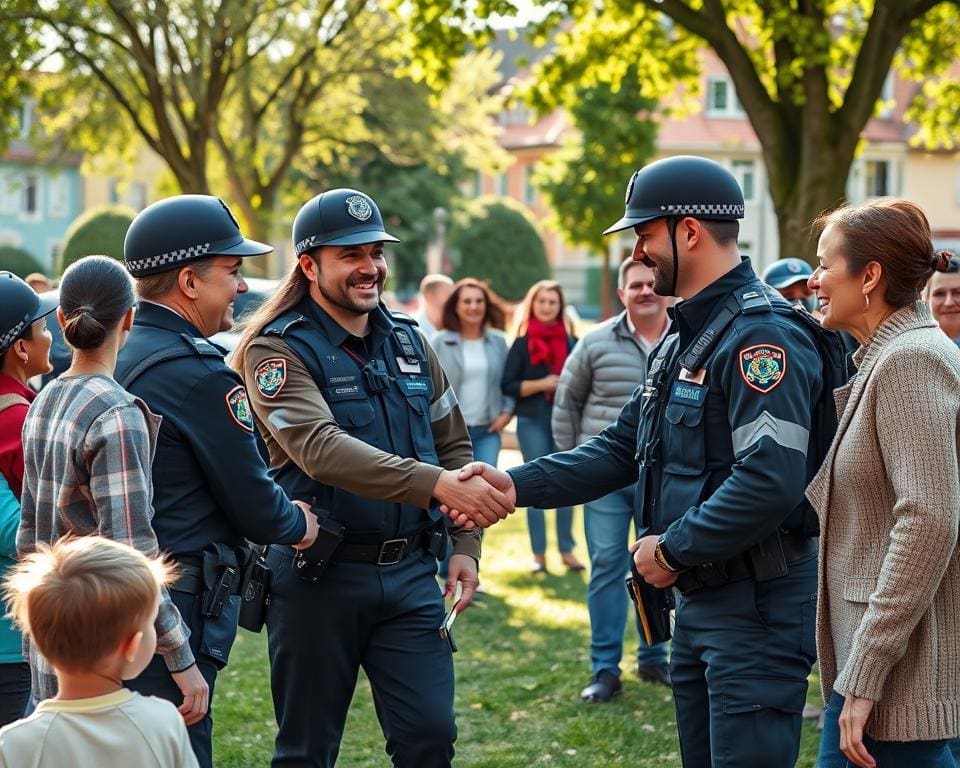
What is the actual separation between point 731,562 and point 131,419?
177 cm

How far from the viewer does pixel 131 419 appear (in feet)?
11.6

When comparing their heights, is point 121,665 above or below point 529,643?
above

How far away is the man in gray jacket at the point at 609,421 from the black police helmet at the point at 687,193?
321 centimetres

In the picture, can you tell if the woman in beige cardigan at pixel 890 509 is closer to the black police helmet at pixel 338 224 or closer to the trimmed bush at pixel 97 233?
the black police helmet at pixel 338 224

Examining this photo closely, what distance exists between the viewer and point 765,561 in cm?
385

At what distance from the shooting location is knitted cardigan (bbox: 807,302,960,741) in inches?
129

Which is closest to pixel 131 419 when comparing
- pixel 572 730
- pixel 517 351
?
pixel 572 730

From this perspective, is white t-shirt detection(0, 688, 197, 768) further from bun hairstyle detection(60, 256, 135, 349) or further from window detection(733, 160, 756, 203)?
window detection(733, 160, 756, 203)

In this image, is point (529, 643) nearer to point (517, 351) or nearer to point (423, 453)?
point (517, 351)

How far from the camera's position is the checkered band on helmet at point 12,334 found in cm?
429

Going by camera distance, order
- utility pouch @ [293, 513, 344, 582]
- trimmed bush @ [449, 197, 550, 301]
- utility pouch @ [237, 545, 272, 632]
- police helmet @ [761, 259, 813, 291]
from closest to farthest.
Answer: utility pouch @ [237, 545, 272, 632]
utility pouch @ [293, 513, 344, 582]
police helmet @ [761, 259, 813, 291]
trimmed bush @ [449, 197, 550, 301]

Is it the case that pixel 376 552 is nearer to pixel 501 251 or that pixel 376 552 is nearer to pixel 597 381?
pixel 597 381

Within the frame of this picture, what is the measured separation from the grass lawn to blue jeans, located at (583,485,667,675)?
0.70 ft

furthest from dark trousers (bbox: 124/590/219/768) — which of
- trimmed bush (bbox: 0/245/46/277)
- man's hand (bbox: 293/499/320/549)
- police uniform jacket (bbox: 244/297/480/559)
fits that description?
trimmed bush (bbox: 0/245/46/277)
